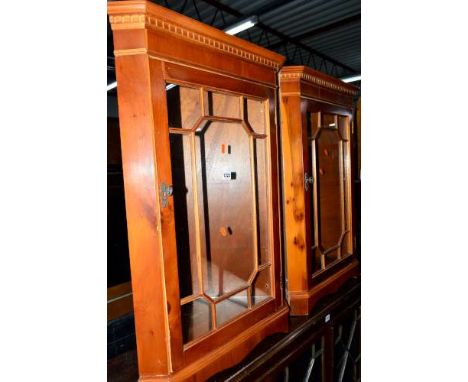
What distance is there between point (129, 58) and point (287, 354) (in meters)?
0.97

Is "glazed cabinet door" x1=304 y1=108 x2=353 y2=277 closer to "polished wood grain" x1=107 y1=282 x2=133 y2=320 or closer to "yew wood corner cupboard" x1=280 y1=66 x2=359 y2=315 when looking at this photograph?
"yew wood corner cupboard" x1=280 y1=66 x2=359 y2=315

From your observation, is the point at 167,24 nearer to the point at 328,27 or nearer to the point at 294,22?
the point at 294,22

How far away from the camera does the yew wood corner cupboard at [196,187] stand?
2.38 ft

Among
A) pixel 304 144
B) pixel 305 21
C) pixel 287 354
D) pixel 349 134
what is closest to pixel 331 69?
pixel 305 21

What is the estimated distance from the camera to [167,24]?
0.74m

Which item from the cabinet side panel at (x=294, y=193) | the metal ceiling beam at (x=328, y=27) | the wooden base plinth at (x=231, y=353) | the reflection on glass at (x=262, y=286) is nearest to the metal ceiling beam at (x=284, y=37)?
the metal ceiling beam at (x=328, y=27)

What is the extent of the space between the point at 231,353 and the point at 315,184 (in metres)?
0.69

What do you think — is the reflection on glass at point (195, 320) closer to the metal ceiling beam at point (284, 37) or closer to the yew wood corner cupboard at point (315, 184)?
the yew wood corner cupboard at point (315, 184)

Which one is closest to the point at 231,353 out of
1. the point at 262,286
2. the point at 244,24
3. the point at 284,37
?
the point at 262,286

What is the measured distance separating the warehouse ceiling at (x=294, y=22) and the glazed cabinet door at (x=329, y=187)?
2072 mm

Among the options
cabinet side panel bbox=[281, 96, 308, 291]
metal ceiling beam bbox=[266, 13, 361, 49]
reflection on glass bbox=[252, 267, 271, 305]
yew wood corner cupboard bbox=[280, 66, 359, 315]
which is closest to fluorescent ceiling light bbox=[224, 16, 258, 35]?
metal ceiling beam bbox=[266, 13, 361, 49]

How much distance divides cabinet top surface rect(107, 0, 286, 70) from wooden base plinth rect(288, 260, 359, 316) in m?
0.85

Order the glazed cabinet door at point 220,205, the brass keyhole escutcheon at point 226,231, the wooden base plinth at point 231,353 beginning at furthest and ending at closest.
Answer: the brass keyhole escutcheon at point 226,231 < the glazed cabinet door at point 220,205 < the wooden base plinth at point 231,353

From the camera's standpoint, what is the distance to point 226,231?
1165 mm
